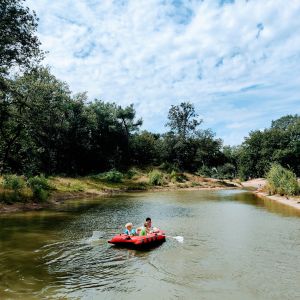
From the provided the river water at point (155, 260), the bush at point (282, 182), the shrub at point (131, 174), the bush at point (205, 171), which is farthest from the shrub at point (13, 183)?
the bush at point (205, 171)

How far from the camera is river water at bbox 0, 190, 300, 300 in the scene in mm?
11125

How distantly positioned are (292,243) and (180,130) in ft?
216

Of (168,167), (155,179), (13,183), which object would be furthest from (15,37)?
(168,167)

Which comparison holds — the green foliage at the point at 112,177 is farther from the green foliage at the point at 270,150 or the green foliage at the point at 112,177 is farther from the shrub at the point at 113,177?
the green foliage at the point at 270,150

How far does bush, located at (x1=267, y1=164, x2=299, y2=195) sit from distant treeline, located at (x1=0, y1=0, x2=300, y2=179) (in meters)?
2.19

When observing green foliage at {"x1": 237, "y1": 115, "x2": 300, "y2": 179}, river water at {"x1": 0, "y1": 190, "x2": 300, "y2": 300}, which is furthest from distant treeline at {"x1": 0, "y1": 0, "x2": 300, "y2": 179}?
river water at {"x1": 0, "y1": 190, "x2": 300, "y2": 300}

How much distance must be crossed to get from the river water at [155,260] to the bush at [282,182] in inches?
532

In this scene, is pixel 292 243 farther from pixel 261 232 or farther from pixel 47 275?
pixel 47 275

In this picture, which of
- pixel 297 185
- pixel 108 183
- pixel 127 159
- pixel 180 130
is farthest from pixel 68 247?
pixel 180 130

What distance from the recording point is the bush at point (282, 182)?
38.9m

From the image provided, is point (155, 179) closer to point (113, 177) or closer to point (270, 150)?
point (113, 177)

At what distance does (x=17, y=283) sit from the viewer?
11609 millimetres

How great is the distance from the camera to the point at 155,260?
1498 centimetres

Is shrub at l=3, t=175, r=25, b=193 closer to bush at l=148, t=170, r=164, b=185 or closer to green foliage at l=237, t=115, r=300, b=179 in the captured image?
bush at l=148, t=170, r=164, b=185
